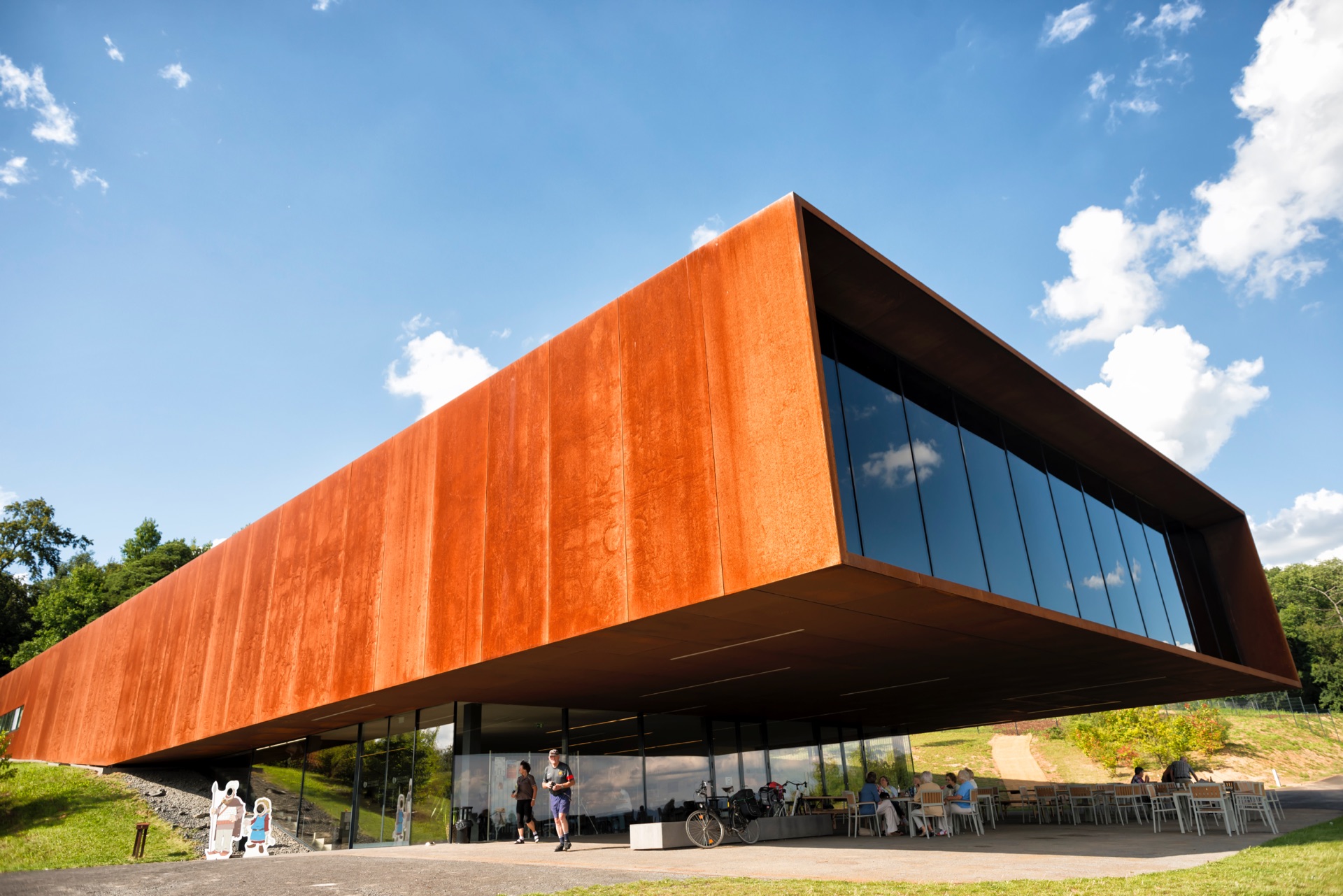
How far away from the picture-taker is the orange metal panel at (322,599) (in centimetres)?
1561

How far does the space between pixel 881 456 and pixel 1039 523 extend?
508 centimetres

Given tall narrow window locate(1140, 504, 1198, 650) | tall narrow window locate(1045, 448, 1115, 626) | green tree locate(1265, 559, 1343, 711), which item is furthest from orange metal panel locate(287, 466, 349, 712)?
green tree locate(1265, 559, 1343, 711)

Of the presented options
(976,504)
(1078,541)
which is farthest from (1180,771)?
(976,504)

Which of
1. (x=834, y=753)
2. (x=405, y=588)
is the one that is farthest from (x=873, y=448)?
(x=834, y=753)

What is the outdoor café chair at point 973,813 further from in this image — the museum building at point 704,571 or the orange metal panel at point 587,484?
the orange metal panel at point 587,484

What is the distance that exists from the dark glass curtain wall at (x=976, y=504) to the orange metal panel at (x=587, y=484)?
291cm

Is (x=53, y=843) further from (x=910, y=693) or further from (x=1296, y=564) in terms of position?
(x=1296, y=564)

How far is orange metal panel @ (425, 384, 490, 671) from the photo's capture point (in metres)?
12.5

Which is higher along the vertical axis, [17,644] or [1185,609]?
[17,644]

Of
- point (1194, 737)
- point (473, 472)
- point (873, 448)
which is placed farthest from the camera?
point (1194, 737)

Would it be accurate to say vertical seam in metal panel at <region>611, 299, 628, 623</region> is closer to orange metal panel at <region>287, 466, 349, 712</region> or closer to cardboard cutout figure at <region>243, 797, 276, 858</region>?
orange metal panel at <region>287, 466, 349, 712</region>

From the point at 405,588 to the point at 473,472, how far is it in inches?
100

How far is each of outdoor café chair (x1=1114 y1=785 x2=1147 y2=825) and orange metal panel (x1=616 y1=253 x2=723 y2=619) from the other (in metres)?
11.9

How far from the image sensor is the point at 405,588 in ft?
45.7
